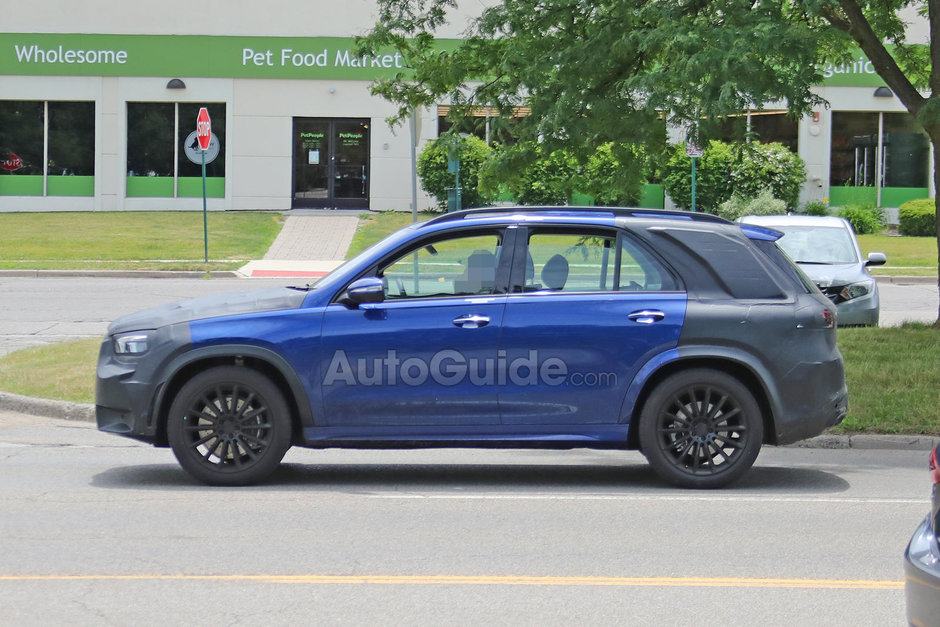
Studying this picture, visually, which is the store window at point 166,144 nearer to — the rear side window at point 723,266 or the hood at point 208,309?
the hood at point 208,309

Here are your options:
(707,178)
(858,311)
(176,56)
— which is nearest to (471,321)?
(858,311)

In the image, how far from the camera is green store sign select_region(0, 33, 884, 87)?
114ft

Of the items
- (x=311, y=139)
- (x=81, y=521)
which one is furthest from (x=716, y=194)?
(x=81, y=521)

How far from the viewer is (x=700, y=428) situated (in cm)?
776

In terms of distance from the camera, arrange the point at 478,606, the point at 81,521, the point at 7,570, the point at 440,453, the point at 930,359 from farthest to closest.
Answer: the point at 930,359
the point at 440,453
the point at 81,521
the point at 7,570
the point at 478,606

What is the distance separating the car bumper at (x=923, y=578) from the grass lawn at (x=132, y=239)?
72.8 feet

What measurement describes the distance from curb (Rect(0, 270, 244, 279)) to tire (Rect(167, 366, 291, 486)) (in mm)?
17074

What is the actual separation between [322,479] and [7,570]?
2647 millimetres

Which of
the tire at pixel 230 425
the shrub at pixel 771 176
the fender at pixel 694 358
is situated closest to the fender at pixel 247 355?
the tire at pixel 230 425

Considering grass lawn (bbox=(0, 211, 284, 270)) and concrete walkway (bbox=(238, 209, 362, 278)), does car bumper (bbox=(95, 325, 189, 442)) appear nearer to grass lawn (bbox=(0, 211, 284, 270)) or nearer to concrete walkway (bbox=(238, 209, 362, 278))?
concrete walkway (bbox=(238, 209, 362, 278))

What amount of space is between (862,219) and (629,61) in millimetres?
22837

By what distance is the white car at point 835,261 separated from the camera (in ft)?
50.5

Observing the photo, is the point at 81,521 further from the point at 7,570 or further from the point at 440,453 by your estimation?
the point at 440,453

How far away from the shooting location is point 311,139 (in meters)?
35.3
